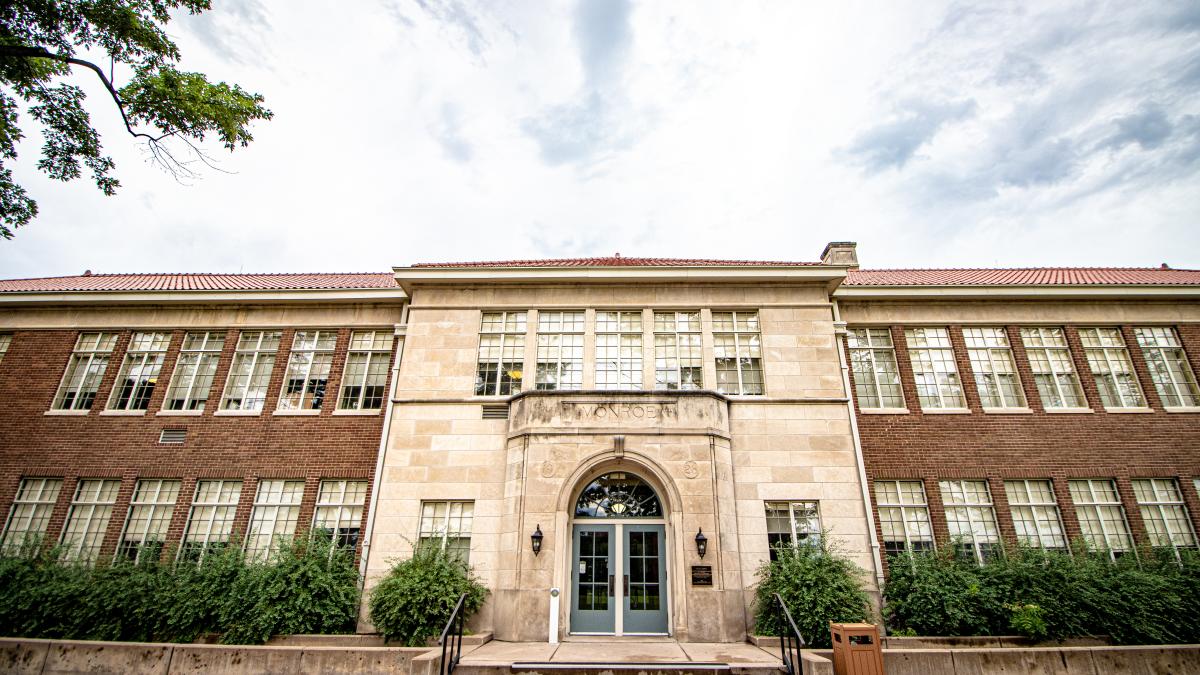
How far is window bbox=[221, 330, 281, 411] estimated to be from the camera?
549 inches

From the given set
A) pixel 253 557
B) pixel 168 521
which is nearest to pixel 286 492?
pixel 253 557

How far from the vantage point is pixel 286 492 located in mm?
12898

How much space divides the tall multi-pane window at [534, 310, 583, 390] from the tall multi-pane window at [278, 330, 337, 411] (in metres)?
5.70

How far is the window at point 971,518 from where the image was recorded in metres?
12.1

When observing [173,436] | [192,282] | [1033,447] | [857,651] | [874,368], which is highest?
[192,282]

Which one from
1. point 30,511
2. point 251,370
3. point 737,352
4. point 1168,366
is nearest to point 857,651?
point 737,352

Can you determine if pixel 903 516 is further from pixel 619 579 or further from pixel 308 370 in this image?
A: pixel 308 370

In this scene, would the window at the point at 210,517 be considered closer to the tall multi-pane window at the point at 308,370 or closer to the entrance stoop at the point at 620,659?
the tall multi-pane window at the point at 308,370

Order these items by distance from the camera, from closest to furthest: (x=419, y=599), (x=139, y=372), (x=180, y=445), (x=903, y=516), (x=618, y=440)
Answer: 1. (x=419, y=599)
2. (x=618, y=440)
3. (x=903, y=516)
4. (x=180, y=445)
5. (x=139, y=372)

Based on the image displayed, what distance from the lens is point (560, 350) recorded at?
44.8 feet

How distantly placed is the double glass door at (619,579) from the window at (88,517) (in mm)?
11571

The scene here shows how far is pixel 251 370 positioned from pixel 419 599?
843 cm

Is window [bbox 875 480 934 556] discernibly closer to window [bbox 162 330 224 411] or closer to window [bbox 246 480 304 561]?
window [bbox 246 480 304 561]

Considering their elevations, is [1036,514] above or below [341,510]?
above
